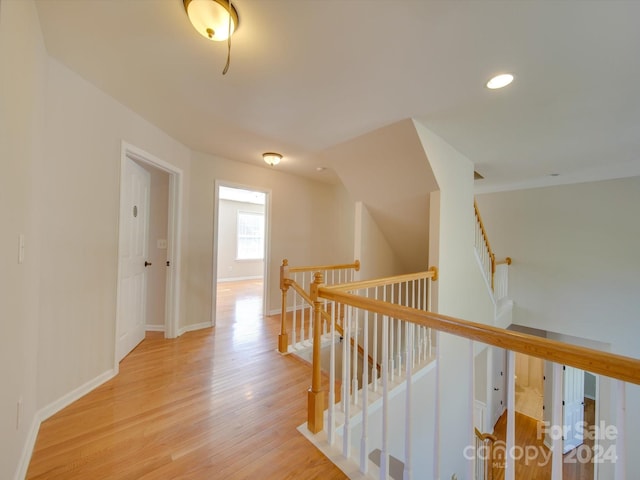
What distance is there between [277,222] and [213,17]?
302 centimetres

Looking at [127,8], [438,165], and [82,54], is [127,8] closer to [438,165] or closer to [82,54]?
[82,54]

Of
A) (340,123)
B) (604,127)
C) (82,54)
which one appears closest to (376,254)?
(340,123)

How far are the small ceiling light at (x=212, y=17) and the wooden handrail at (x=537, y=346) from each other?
1671 mm

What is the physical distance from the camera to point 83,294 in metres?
1.94

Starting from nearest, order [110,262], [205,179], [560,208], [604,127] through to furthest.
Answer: [110,262] < [604,127] < [205,179] < [560,208]

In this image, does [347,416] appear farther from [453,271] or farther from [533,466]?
[533,466]

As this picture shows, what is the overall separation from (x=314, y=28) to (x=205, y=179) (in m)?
2.61

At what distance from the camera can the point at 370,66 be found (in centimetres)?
163

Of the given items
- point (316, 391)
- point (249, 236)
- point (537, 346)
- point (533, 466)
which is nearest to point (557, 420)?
point (537, 346)

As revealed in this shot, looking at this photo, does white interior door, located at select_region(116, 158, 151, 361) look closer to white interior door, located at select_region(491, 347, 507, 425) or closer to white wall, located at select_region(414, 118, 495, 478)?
white wall, located at select_region(414, 118, 495, 478)

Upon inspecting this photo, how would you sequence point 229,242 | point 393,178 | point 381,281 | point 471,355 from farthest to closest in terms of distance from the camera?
point 229,242 < point 393,178 < point 381,281 < point 471,355

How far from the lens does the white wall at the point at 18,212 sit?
41.4 inches

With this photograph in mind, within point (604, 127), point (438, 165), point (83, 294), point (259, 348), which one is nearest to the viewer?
point (83, 294)

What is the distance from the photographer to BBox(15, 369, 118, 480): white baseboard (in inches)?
51.3
